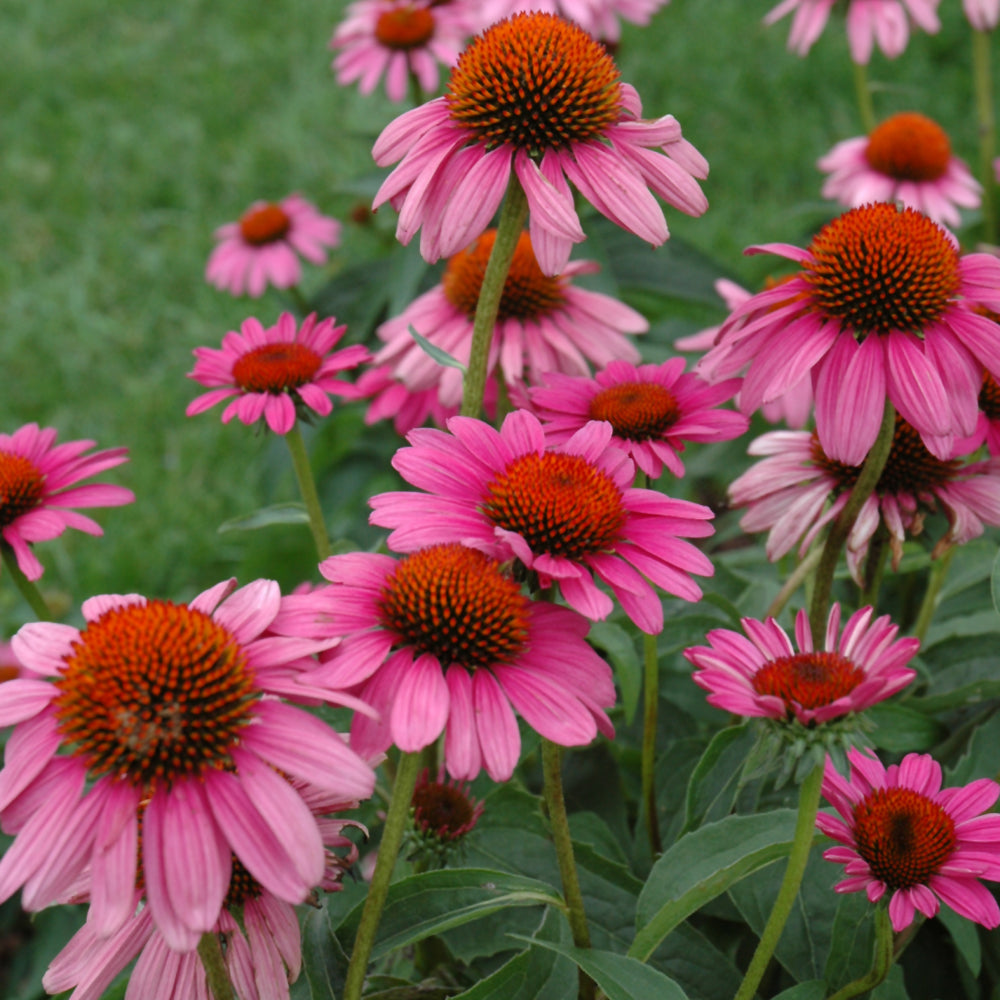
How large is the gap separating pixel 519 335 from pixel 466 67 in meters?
0.45

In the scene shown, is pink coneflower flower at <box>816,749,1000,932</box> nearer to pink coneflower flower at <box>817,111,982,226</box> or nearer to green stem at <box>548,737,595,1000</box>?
green stem at <box>548,737,595,1000</box>

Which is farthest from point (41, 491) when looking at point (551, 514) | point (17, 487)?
point (551, 514)

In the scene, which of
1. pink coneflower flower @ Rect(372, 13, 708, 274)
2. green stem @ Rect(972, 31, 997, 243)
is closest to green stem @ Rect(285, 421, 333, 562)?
pink coneflower flower @ Rect(372, 13, 708, 274)

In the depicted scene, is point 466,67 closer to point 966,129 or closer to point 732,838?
point 732,838

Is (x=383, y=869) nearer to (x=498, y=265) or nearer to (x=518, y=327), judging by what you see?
(x=498, y=265)

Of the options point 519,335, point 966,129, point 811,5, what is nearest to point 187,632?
point 519,335

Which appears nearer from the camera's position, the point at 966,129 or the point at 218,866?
the point at 218,866

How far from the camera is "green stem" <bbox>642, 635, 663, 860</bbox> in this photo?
1.15 m

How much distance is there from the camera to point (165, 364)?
3.28 m

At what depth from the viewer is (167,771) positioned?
2.39 feet

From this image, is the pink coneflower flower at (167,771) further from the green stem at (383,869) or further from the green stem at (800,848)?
the green stem at (800,848)

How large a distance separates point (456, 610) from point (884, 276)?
0.48 m

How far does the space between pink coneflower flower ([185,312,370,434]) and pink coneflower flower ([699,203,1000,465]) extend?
1.32 feet

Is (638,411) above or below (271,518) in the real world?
above
